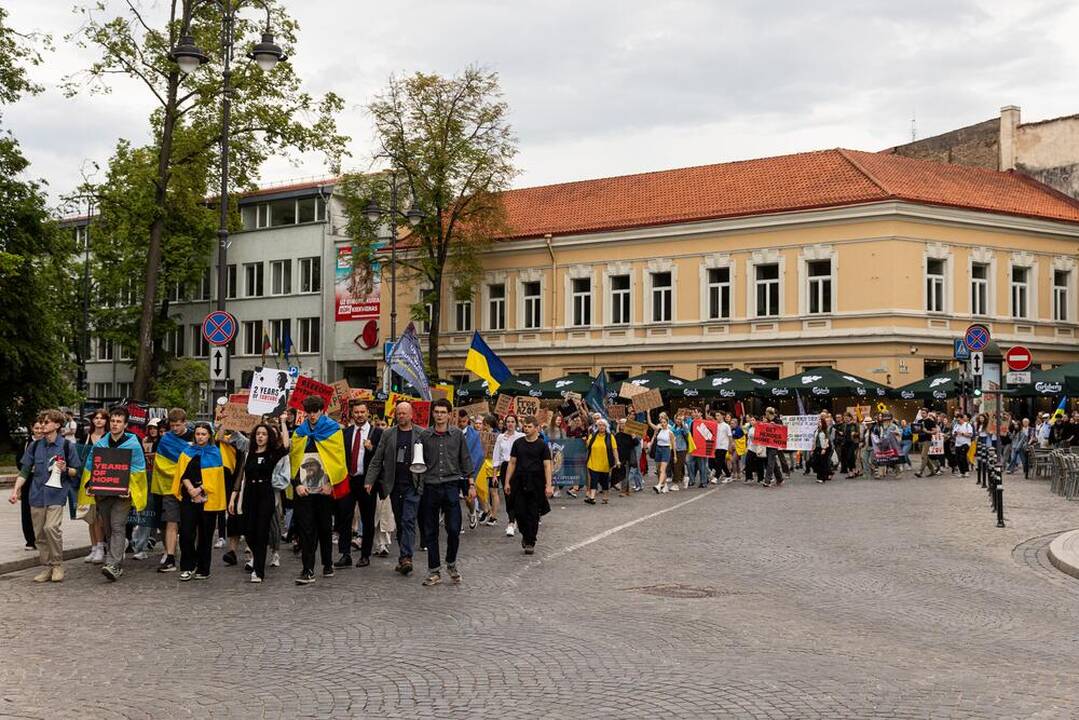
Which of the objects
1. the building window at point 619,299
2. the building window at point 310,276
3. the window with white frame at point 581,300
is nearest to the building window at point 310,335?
the building window at point 310,276

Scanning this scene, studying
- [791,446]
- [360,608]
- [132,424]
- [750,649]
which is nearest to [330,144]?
[791,446]

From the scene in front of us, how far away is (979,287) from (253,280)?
123 feet

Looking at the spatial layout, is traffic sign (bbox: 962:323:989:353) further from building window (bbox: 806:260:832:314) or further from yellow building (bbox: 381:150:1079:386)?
building window (bbox: 806:260:832:314)

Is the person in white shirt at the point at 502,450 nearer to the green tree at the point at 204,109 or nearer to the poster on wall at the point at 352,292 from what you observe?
the green tree at the point at 204,109

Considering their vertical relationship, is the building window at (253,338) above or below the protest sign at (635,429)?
above

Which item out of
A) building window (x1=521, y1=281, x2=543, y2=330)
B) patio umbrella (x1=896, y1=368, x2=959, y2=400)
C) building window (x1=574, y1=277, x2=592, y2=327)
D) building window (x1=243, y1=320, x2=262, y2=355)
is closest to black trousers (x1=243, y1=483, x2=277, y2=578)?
patio umbrella (x1=896, y1=368, x2=959, y2=400)

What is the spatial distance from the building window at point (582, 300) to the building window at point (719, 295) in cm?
560

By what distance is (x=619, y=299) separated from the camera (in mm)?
53531

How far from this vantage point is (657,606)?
1151cm

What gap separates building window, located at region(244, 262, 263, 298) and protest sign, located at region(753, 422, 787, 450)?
41.7 m

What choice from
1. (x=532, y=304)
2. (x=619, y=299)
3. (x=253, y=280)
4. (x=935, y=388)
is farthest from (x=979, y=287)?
(x=253, y=280)

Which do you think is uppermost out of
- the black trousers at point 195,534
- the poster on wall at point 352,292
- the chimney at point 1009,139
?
the chimney at point 1009,139

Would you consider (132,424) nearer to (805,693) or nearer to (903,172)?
(805,693)

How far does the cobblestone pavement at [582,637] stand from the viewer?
7699 mm
